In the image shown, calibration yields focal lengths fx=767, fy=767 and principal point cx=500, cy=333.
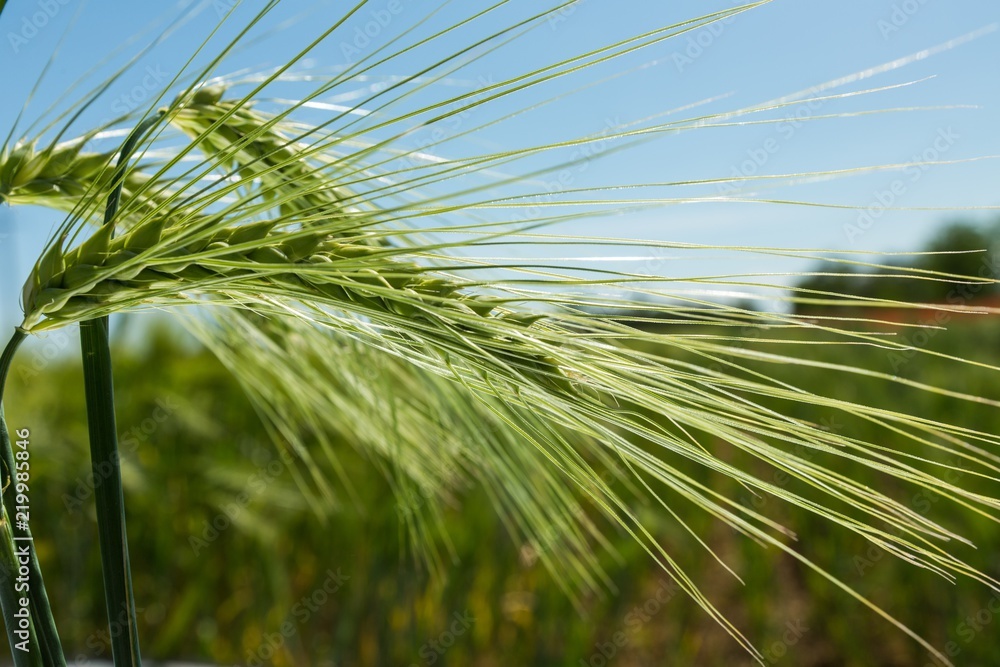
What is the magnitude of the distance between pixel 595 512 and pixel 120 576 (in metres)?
2.03

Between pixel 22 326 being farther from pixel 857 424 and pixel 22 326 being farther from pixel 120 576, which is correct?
pixel 857 424

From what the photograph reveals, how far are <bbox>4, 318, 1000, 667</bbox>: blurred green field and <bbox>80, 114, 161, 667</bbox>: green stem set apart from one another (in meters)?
1.28

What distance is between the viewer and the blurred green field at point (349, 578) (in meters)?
1.77

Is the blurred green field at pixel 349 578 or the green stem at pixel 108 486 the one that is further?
the blurred green field at pixel 349 578

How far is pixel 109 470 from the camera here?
0.41 m

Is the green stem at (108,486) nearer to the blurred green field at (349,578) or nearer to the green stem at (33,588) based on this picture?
the green stem at (33,588)

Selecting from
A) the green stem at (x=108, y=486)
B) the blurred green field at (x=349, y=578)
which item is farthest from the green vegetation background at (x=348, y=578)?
the green stem at (x=108, y=486)

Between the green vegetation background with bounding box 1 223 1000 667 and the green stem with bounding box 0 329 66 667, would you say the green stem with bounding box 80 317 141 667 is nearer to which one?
the green stem with bounding box 0 329 66 667

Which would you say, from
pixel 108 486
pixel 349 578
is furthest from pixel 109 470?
pixel 349 578

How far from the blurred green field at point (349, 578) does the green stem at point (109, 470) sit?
1275 millimetres

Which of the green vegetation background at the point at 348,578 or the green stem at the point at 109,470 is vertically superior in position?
the green stem at the point at 109,470

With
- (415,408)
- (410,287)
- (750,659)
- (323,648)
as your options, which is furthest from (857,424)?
(410,287)

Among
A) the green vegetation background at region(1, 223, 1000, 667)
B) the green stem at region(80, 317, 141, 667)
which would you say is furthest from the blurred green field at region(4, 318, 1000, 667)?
the green stem at region(80, 317, 141, 667)

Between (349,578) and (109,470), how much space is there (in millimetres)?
1588
